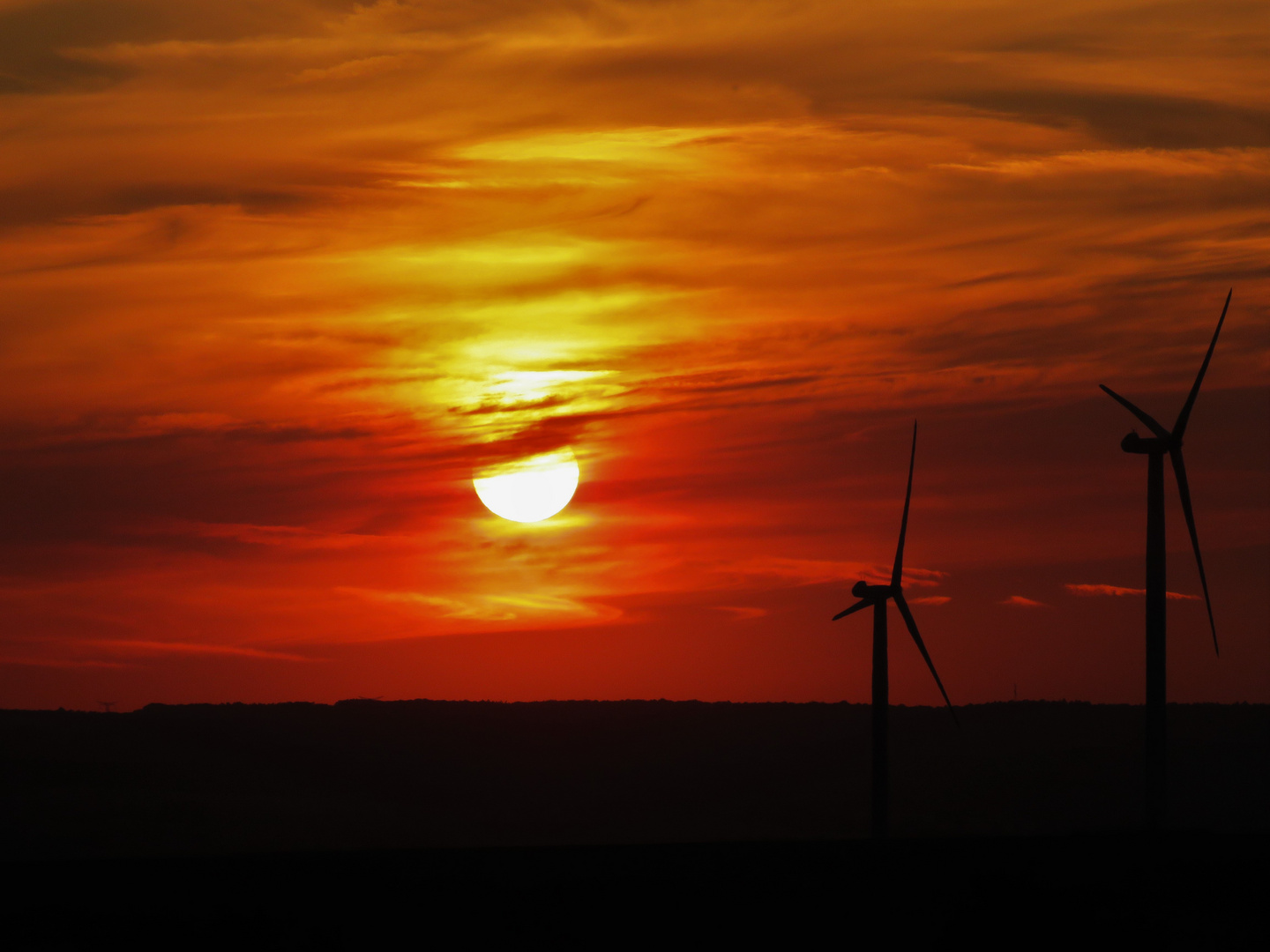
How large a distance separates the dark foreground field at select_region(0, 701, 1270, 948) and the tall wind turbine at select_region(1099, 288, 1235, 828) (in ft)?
16.2

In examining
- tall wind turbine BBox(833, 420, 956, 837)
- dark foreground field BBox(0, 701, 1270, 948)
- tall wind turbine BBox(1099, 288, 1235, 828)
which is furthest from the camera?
tall wind turbine BBox(833, 420, 956, 837)

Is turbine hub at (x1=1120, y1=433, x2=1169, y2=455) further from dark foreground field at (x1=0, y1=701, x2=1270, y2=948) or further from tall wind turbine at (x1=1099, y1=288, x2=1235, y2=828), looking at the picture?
dark foreground field at (x1=0, y1=701, x2=1270, y2=948)

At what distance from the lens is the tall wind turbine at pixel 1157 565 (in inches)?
1761

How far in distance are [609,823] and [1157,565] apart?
79962 mm

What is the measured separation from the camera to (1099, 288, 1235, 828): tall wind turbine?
44.7 metres

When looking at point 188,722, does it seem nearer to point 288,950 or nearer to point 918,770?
point 918,770

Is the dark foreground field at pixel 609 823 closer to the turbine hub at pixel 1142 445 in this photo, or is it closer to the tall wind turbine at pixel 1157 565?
the tall wind turbine at pixel 1157 565

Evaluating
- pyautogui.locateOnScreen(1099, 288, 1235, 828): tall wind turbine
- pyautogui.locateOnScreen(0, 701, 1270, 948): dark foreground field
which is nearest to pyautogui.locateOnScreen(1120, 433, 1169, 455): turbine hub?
pyautogui.locateOnScreen(1099, 288, 1235, 828): tall wind turbine

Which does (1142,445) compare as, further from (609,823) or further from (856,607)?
(609,823)

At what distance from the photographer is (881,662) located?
5959 cm

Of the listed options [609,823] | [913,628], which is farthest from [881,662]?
[609,823]

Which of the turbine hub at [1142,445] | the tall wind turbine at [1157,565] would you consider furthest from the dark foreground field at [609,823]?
the turbine hub at [1142,445]

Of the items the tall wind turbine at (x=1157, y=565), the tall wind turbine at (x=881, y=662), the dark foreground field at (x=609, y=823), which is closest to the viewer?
the dark foreground field at (x=609, y=823)

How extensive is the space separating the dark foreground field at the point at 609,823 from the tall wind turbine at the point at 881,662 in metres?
11.6
